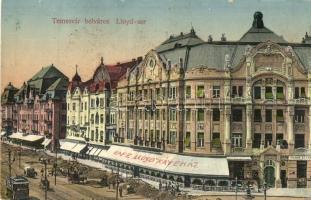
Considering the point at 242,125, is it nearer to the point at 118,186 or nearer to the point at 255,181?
the point at 255,181

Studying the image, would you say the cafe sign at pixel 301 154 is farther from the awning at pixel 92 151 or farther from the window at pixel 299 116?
the awning at pixel 92 151

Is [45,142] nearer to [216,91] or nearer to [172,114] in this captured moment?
[172,114]

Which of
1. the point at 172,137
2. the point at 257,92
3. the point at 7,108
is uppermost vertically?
the point at 257,92

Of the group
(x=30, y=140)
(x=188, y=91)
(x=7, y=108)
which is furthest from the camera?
(x=30, y=140)

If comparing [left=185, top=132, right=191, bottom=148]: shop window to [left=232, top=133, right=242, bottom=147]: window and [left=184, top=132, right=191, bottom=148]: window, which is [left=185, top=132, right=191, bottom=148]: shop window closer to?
[left=184, top=132, right=191, bottom=148]: window

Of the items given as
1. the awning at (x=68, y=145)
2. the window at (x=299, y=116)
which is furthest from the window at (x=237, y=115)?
the awning at (x=68, y=145)

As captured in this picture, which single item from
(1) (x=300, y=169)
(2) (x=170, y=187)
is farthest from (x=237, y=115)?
(2) (x=170, y=187)

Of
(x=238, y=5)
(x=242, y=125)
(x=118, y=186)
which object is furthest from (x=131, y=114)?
(x=238, y=5)
